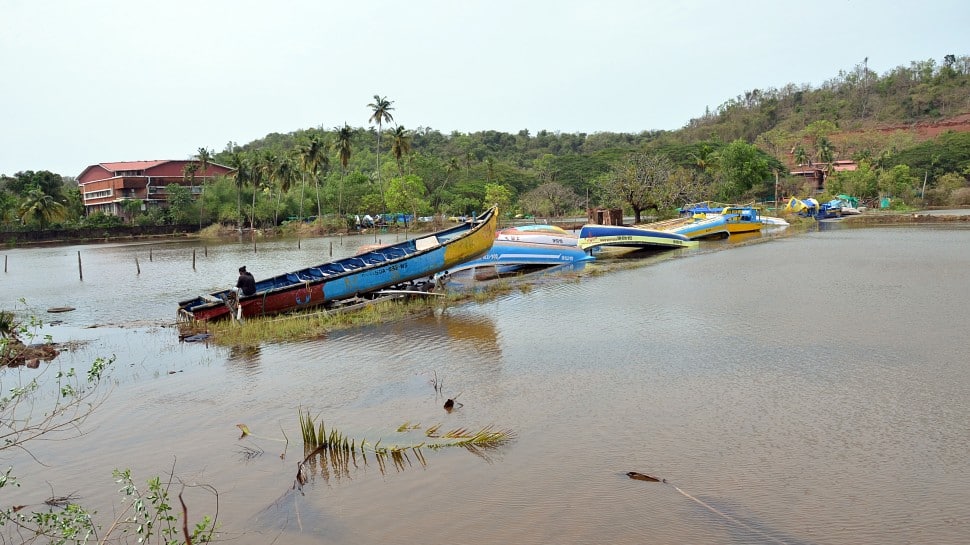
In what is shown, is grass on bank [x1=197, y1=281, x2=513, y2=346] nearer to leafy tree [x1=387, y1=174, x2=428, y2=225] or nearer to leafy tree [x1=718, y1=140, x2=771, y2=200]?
leafy tree [x1=718, y1=140, x2=771, y2=200]

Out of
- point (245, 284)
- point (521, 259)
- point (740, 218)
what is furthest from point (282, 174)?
point (245, 284)

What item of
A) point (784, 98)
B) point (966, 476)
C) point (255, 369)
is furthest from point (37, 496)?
point (784, 98)

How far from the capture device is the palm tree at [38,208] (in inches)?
2751

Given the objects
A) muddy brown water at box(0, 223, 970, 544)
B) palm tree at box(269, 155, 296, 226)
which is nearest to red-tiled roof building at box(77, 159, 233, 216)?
palm tree at box(269, 155, 296, 226)

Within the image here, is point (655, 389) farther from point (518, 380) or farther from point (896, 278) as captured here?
point (896, 278)

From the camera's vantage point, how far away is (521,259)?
30797 mm

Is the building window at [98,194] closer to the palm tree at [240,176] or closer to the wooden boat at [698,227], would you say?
the palm tree at [240,176]

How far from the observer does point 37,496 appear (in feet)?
26.8

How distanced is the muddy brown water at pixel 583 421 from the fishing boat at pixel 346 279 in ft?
4.94

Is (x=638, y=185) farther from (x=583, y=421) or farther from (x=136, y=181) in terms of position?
(x=136, y=181)

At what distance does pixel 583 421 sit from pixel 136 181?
288ft

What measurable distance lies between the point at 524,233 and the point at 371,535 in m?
26.6

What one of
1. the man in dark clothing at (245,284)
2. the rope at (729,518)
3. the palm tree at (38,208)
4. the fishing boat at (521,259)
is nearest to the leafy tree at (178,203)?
the palm tree at (38,208)

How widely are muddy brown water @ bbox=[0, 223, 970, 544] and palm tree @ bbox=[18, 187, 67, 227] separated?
60424mm
